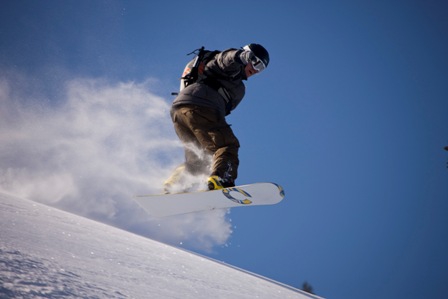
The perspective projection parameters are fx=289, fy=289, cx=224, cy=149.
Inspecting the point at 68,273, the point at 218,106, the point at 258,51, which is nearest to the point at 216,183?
the point at 218,106

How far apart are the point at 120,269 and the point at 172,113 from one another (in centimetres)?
360

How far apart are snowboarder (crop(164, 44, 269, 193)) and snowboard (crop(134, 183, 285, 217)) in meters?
0.21

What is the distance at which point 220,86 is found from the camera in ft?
16.6

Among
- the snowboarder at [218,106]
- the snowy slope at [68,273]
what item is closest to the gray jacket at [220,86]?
the snowboarder at [218,106]

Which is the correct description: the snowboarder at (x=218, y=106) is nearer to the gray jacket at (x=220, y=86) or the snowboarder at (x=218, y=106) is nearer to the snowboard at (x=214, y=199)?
the gray jacket at (x=220, y=86)

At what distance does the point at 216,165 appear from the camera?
14.7 ft

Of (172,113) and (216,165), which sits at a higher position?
(172,113)

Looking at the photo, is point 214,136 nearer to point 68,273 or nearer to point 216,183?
point 216,183

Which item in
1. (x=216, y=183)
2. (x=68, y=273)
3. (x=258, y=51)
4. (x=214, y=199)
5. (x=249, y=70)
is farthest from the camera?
(x=249, y=70)

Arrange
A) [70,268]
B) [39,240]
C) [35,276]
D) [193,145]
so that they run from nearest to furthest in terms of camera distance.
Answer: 1. [35,276]
2. [70,268]
3. [39,240]
4. [193,145]

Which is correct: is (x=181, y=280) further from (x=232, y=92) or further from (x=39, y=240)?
(x=232, y=92)

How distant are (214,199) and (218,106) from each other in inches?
60.4

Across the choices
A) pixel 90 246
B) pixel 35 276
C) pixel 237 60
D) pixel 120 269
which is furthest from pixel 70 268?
pixel 237 60

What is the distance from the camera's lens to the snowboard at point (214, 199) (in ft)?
14.5
